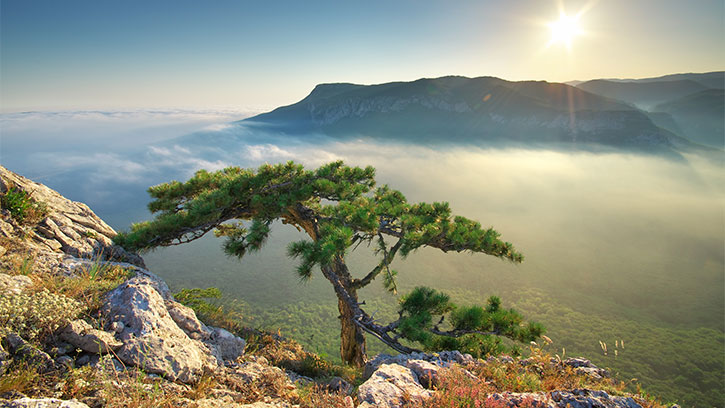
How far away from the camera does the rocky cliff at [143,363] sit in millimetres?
2541

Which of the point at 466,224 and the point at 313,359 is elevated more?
the point at 466,224

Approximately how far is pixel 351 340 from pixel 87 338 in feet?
16.9

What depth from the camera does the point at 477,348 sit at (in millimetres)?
5121

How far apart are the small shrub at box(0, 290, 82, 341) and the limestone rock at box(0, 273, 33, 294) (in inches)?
6.9

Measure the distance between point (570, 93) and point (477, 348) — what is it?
164m

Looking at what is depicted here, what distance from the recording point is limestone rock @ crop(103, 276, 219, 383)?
296 centimetres

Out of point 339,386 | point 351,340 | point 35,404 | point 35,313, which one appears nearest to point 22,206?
point 35,313

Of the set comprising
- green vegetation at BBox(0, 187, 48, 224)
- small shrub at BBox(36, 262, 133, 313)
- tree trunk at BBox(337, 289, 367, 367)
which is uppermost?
green vegetation at BBox(0, 187, 48, 224)

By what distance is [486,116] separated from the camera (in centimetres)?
14688

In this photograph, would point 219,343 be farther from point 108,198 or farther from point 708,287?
point 108,198

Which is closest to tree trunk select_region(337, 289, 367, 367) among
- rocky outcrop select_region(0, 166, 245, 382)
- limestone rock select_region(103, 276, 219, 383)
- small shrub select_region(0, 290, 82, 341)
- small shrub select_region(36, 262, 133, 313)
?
rocky outcrop select_region(0, 166, 245, 382)

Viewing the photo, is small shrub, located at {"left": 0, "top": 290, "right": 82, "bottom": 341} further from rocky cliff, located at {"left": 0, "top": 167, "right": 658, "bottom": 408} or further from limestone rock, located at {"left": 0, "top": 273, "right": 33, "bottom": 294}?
limestone rock, located at {"left": 0, "top": 273, "right": 33, "bottom": 294}

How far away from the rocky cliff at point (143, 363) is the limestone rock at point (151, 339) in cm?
1

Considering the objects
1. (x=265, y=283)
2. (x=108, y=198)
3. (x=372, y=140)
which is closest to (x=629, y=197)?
(x=372, y=140)
